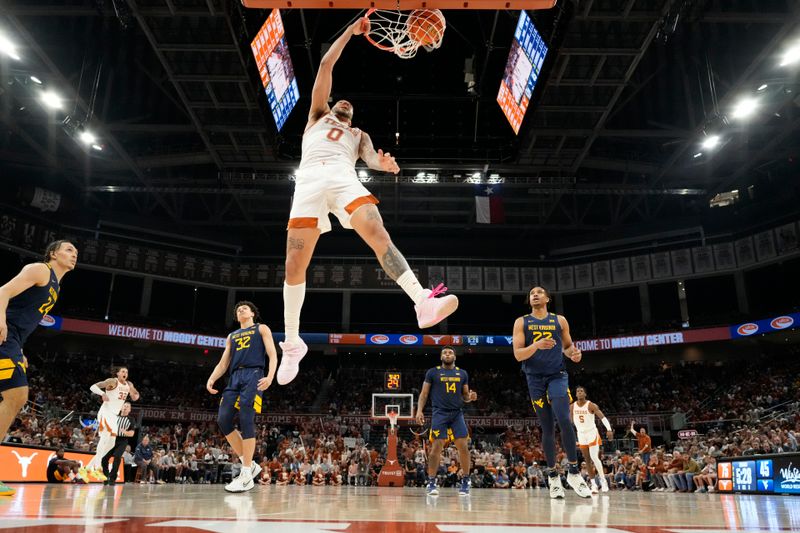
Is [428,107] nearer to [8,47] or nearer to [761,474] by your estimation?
[8,47]

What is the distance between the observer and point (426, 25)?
205 inches

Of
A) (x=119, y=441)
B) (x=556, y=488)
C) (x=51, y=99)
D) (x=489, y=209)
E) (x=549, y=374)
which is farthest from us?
(x=489, y=209)

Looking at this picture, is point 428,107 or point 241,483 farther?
point 428,107

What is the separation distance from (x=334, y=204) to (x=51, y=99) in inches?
791

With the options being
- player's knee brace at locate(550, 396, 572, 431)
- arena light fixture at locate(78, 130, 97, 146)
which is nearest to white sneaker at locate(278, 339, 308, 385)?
player's knee brace at locate(550, 396, 572, 431)

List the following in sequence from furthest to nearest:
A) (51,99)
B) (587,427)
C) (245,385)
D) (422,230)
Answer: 1. (422,230)
2. (51,99)
3. (587,427)
4. (245,385)

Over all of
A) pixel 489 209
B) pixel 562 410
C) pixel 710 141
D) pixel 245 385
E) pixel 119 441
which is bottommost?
pixel 119 441

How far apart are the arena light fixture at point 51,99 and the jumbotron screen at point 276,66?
782cm

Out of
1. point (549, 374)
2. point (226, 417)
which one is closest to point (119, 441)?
point (226, 417)

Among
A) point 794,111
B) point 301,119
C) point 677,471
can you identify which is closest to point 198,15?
point 301,119

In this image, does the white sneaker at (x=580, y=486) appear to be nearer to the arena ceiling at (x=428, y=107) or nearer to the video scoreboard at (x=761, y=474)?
the video scoreboard at (x=761, y=474)

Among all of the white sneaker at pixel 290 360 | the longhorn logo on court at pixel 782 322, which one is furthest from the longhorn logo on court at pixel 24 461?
the longhorn logo on court at pixel 782 322

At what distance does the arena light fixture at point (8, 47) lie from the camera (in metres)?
16.8

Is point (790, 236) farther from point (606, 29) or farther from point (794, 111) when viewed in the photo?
point (606, 29)
